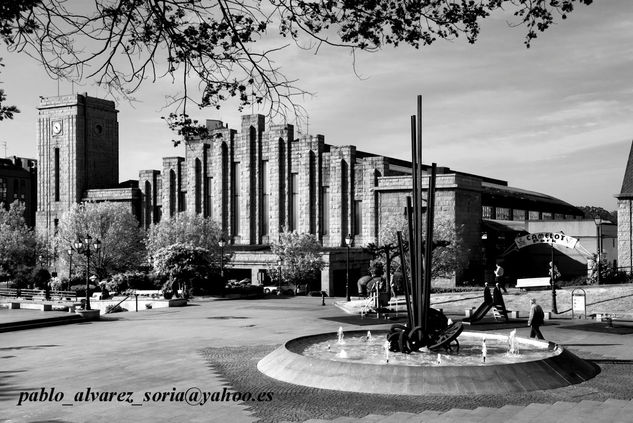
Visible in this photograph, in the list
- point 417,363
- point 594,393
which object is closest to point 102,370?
point 417,363

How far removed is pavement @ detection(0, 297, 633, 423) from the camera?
1462 centimetres

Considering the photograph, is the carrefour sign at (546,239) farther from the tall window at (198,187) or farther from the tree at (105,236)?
the tree at (105,236)

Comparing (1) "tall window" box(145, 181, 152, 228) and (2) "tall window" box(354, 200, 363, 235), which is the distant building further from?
(2) "tall window" box(354, 200, 363, 235)

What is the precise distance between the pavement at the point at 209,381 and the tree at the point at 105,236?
35.7 m

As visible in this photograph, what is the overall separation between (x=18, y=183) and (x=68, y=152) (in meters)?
56.4

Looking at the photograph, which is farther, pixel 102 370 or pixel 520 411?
pixel 102 370

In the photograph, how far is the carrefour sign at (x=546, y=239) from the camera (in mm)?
51084

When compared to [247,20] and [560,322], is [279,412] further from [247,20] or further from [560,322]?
[560,322]

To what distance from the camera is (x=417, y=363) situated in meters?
18.8

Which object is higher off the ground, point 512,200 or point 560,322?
point 512,200

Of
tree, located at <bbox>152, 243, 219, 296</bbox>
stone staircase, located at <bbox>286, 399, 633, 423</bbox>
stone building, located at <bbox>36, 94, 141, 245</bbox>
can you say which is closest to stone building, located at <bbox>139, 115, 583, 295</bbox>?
stone building, located at <bbox>36, 94, 141, 245</bbox>

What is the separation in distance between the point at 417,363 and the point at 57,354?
12.1 m

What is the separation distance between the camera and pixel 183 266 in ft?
164

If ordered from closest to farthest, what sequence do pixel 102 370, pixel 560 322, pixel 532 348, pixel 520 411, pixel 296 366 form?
pixel 520 411, pixel 296 366, pixel 102 370, pixel 532 348, pixel 560 322
